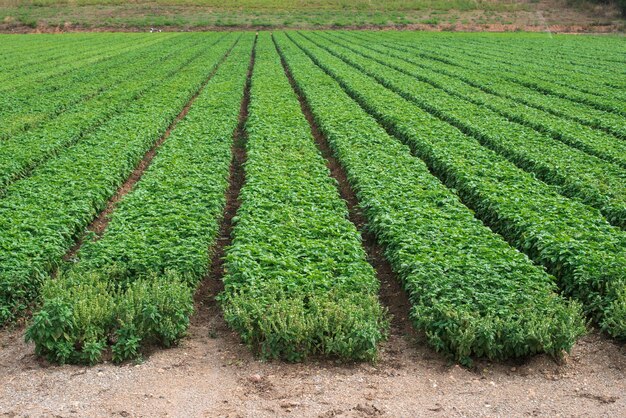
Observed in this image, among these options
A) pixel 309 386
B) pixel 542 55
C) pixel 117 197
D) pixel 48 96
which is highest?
pixel 542 55

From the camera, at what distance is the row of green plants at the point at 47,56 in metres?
31.7

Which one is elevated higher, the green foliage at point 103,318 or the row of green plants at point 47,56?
the row of green plants at point 47,56

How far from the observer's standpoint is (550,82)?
95.0ft

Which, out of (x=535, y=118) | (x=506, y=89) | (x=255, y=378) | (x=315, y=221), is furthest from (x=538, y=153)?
(x=506, y=89)

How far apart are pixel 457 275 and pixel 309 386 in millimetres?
2896

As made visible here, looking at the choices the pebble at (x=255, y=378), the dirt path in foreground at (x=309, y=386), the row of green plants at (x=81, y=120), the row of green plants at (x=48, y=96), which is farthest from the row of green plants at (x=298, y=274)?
the row of green plants at (x=48, y=96)

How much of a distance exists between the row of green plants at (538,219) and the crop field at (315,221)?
5 centimetres

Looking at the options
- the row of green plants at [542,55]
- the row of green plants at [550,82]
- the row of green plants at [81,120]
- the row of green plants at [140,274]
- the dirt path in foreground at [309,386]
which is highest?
the row of green plants at [542,55]

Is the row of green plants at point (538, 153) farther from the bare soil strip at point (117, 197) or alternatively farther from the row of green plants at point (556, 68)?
the bare soil strip at point (117, 197)

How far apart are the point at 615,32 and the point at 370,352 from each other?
2901 inches

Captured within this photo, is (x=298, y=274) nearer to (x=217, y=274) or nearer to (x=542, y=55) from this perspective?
(x=217, y=274)

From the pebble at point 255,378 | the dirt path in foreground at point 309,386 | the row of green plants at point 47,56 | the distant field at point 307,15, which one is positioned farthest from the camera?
the distant field at point 307,15

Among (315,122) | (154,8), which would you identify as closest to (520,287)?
(315,122)

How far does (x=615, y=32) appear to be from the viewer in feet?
232
